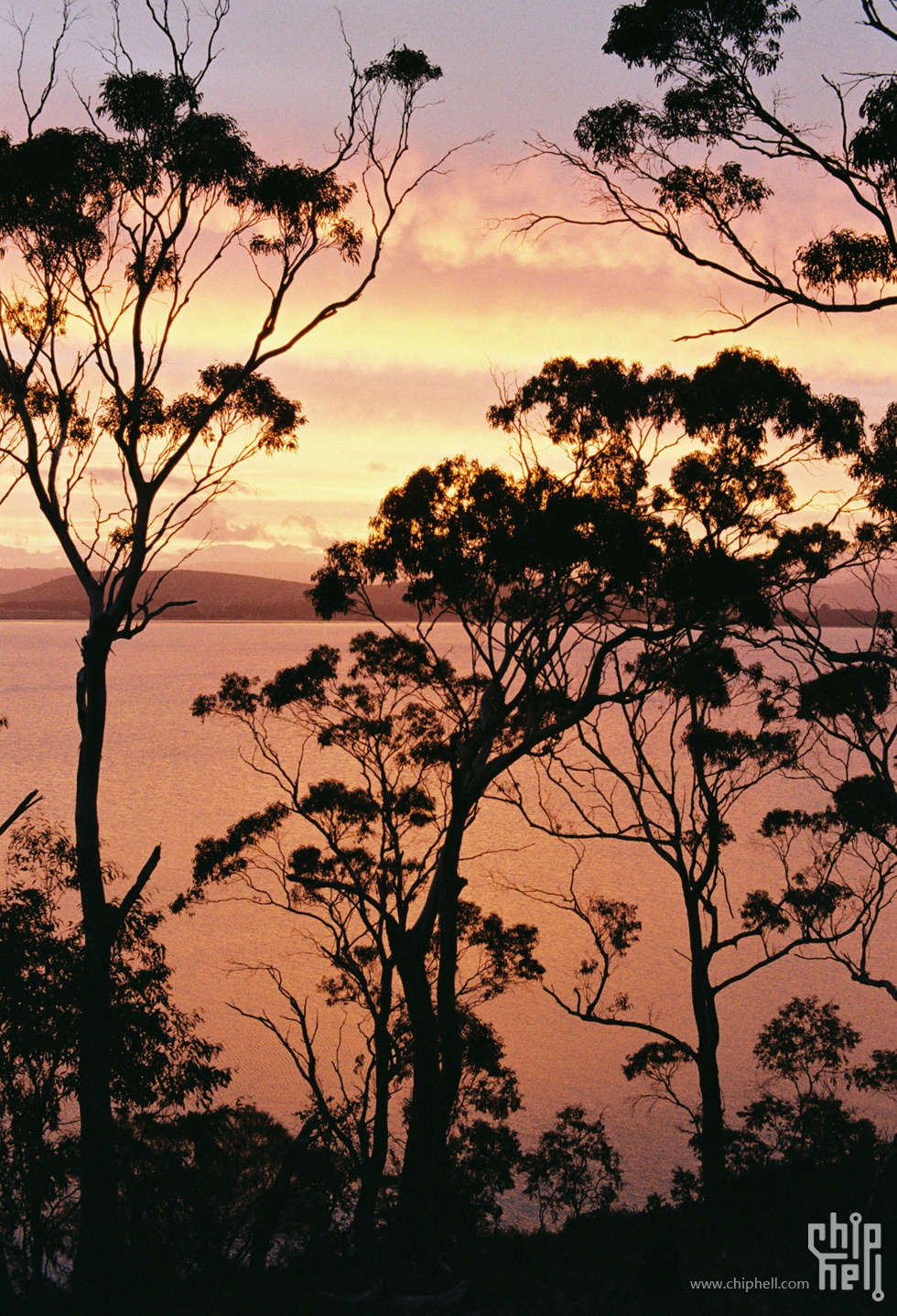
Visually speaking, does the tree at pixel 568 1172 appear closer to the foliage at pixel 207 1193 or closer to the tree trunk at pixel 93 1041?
the foliage at pixel 207 1193

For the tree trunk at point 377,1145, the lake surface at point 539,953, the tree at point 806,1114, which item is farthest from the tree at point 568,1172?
the tree trunk at point 377,1145

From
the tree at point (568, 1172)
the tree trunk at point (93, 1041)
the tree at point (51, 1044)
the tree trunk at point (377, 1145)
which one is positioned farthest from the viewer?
the tree at point (568, 1172)

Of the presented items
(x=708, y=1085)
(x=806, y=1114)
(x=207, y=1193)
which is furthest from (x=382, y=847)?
(x=806, y=1114)

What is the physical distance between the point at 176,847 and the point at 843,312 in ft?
147

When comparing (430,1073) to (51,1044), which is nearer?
(51,1044)

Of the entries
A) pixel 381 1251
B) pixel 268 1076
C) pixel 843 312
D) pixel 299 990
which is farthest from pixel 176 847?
pixel 843 312

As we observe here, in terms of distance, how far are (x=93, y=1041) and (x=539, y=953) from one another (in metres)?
30.2

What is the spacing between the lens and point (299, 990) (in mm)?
35375

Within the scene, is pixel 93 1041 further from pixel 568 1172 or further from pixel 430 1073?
pixel 568 1172

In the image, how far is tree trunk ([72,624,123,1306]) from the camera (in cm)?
1078

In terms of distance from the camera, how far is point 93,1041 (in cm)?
1075

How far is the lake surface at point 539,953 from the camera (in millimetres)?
28000

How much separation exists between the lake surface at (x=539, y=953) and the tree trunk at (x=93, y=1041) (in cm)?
1469

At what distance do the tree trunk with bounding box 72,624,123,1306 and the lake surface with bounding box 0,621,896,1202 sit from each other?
14.7 meters
